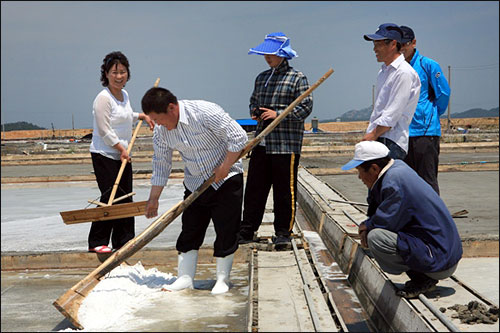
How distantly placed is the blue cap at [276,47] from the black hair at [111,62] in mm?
922

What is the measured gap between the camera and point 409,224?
298 centimetres

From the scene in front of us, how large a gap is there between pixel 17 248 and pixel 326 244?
2589 mm

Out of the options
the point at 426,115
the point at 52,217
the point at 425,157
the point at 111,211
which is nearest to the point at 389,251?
the point at 425,157

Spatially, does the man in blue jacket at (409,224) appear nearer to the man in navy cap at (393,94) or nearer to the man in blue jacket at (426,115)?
the man in navy cap at (393,94)

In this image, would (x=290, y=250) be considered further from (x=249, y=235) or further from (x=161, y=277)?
(x=161, y=277)

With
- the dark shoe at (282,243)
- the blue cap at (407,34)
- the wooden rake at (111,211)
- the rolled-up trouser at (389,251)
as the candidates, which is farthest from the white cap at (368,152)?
the wooden rake at (111,211)

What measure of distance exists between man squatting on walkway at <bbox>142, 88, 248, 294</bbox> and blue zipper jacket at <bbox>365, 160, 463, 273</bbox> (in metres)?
1.03

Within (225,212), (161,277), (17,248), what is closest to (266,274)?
(225,212)

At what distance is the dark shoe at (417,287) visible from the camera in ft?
9.67

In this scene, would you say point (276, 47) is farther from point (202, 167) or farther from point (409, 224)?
point (409, 224)

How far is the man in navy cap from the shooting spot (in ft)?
12.3

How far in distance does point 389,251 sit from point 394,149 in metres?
1.02

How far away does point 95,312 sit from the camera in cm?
326

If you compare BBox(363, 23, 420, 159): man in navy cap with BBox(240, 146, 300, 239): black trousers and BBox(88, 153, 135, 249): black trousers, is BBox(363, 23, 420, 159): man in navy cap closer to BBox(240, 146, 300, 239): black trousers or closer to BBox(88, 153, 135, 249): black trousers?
BBox(240, 146, 300, 239): black trousers
